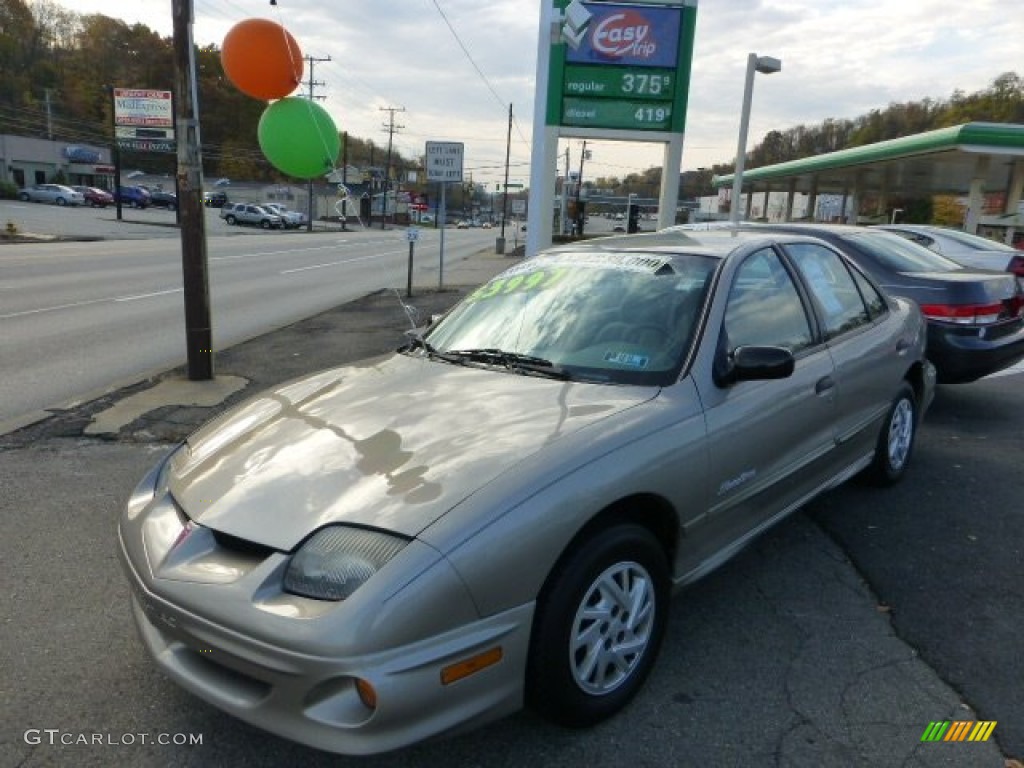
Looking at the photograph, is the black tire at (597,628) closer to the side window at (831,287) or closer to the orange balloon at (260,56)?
the side window at (831,287)

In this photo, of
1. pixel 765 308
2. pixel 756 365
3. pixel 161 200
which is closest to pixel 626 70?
pixel 765 308

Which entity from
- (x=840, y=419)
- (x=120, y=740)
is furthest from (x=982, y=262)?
(x=120, y=740)

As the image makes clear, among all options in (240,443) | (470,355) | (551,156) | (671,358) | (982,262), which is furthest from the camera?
(551,156)

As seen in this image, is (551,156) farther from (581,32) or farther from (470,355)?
(470,355)

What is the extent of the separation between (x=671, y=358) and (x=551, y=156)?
11509 millimetres

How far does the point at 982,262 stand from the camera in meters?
10.2

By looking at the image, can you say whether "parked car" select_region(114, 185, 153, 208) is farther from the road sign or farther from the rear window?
the rear window

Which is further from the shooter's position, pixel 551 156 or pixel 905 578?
pixel 551 156

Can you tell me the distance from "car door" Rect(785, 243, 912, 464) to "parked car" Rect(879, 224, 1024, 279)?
6.26m

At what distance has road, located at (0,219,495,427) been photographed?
25.7ft

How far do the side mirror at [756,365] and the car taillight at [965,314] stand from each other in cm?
366

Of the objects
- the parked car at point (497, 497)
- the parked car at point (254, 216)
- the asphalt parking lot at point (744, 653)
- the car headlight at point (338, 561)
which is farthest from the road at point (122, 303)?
the parked car at point (254, 216)

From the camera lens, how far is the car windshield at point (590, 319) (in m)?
3.10

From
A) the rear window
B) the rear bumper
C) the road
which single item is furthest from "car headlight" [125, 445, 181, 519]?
the rear window
